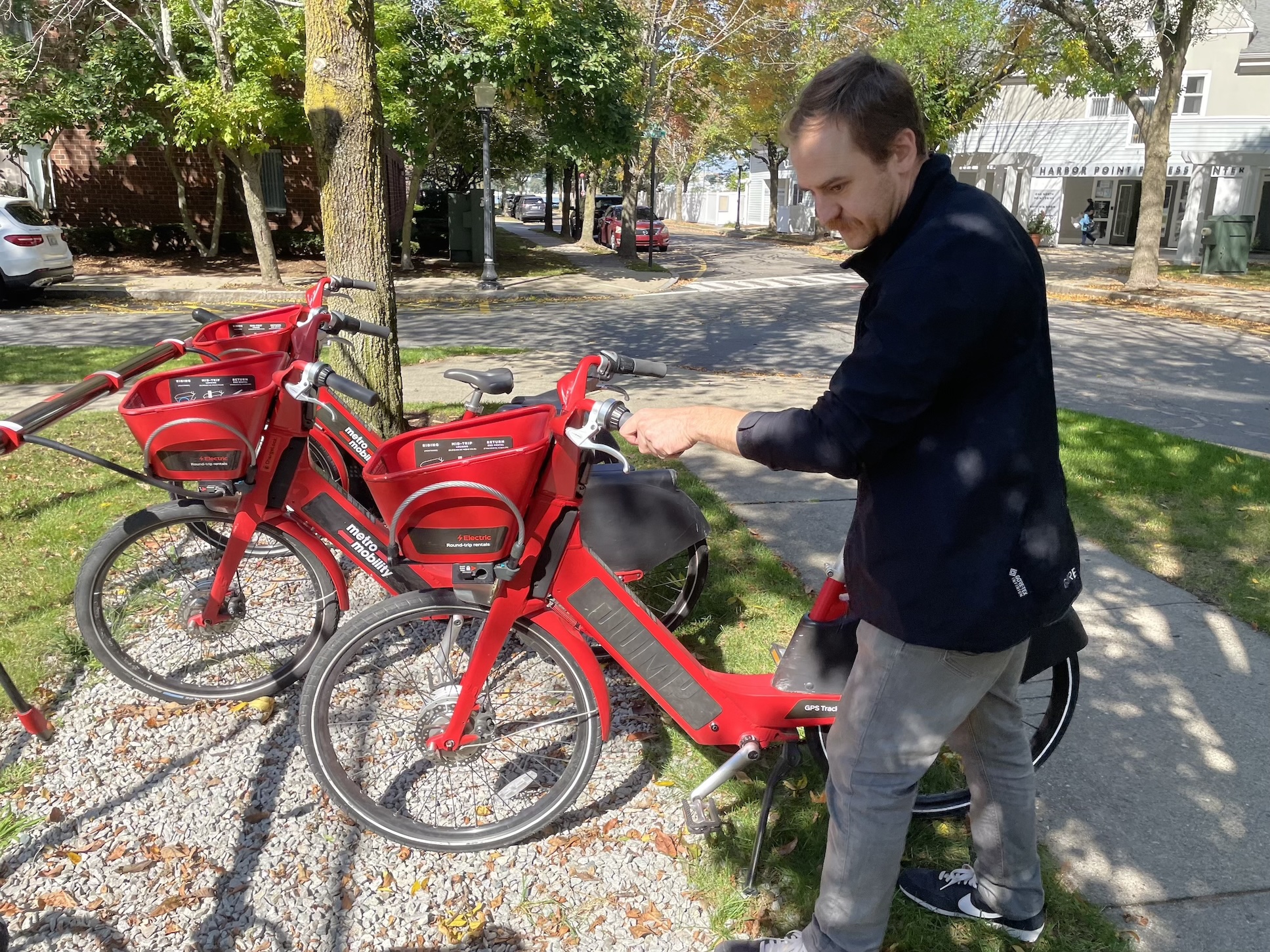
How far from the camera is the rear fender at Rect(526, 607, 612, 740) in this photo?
8.68 ft

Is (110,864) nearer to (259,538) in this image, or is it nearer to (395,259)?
(259,538)

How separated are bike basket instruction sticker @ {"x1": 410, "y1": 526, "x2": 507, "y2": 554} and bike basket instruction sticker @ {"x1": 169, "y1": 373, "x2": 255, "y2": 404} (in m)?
0.97

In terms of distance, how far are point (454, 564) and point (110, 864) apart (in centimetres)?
138

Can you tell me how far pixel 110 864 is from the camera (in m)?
2.71

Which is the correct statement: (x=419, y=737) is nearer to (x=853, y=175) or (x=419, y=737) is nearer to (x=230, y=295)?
(x=853, y=175)

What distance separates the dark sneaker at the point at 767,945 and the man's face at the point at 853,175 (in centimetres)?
161

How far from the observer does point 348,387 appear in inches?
105

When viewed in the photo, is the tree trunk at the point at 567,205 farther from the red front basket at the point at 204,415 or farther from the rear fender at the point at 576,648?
the rear fender at the point at 576,648

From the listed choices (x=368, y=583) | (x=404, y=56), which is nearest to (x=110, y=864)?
(x=368, y=583)

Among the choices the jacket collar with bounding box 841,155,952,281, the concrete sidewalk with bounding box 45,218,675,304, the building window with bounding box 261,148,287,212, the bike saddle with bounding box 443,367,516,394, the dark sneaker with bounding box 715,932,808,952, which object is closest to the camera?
the jacket collar with bounding box 841,155,952,281

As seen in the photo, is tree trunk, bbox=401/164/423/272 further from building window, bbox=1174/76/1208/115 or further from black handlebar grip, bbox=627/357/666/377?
building window, bbox=1174/76/1208/115

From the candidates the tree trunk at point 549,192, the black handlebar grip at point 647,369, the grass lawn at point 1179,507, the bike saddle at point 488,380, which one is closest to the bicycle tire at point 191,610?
the bike saddle at point 488,380

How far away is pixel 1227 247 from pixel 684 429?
24686 millimetres

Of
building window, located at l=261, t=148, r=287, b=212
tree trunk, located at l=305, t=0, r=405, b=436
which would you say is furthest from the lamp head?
tree trunk, located at l=305, t=0, r=405, b=436
